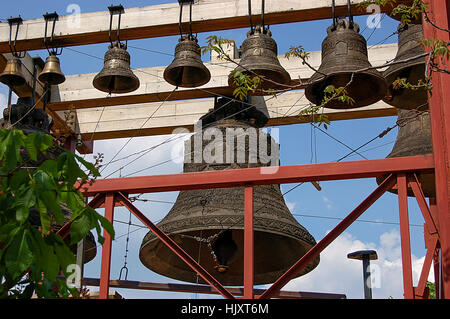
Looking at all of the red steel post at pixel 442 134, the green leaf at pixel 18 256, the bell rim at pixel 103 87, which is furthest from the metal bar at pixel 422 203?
the bell rim at pixel 103 87

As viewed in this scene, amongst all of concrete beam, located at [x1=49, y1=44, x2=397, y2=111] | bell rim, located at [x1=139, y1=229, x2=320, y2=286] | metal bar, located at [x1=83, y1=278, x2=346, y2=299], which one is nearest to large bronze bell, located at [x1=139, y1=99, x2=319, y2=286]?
bell rim, located at [x1=139, y1=229, x2=320, y2=286]

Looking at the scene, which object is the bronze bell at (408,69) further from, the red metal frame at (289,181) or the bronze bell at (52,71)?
the bronze bell at (52,71)

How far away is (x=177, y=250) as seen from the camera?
228 inches

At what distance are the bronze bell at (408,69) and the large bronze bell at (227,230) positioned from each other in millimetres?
1334

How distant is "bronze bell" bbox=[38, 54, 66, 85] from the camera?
27.0 feet

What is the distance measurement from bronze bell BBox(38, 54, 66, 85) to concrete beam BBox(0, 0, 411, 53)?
0.15m

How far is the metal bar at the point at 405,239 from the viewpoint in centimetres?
525

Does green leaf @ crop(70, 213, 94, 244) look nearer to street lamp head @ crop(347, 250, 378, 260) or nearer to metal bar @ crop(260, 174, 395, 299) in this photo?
metal bar @ crop(260, 174, 395, 299)

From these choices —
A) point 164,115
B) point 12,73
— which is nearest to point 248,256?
point 12,73

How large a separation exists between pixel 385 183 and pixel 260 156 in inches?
83.2

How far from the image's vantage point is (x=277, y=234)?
6.97 meters

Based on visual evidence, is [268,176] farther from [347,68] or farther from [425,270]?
[425,270]
